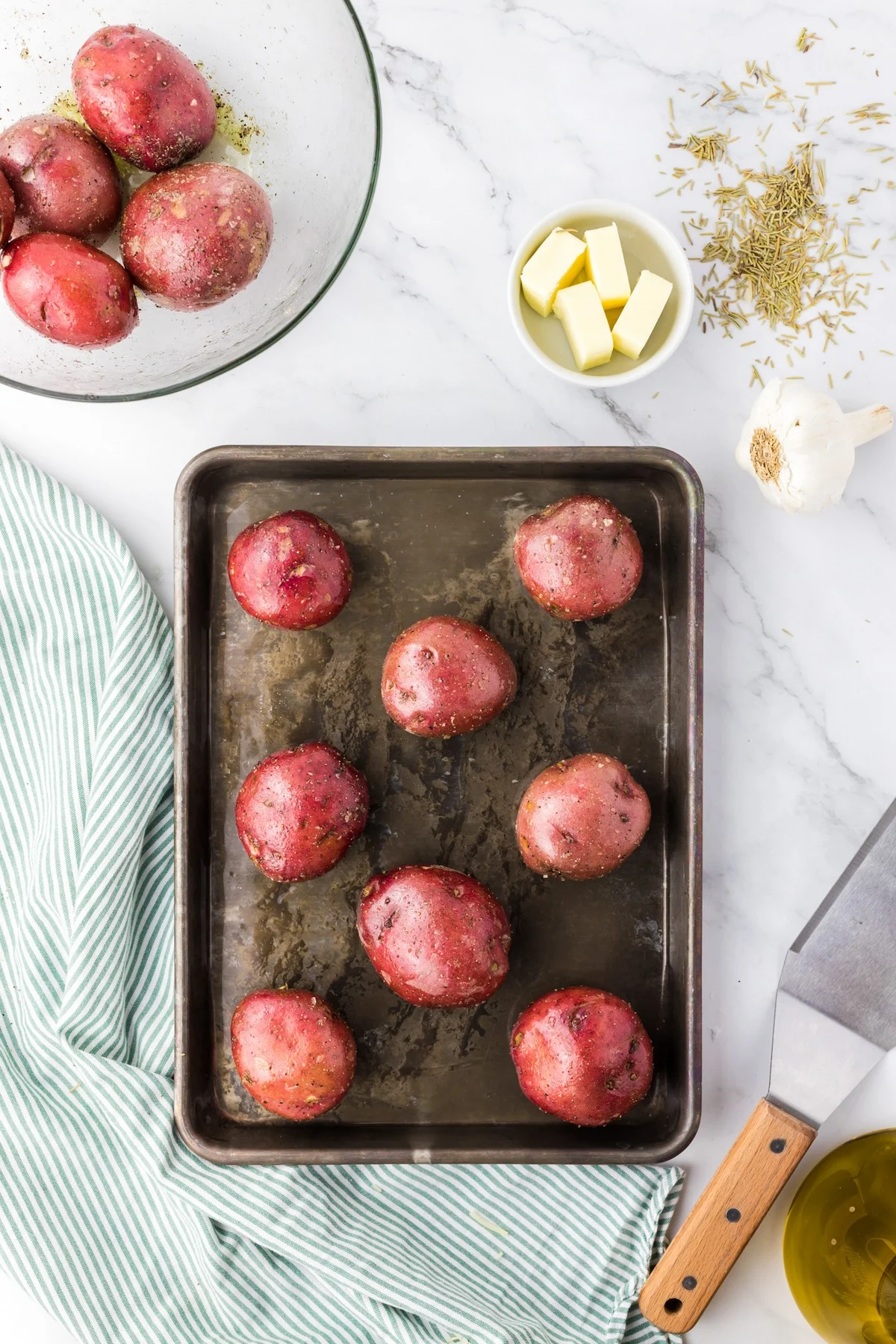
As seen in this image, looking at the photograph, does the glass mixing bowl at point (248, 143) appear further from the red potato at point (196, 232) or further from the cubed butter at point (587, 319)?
the cubed butter at point (587, 319)

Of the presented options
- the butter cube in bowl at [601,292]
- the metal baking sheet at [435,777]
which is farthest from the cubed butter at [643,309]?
the metal baking sheet at [435,777]

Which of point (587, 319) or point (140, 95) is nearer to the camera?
point (140, 95)

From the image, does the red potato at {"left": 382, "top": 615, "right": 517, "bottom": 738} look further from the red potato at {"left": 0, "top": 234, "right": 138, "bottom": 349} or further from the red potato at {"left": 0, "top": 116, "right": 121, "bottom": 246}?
the red potato at {"left": 0, "top": 116, "right": 121, "bottom": 246}

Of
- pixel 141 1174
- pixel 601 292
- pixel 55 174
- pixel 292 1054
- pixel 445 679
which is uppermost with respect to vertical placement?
pixel 601 292

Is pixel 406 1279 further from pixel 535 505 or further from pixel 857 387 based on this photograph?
pixel 857 387

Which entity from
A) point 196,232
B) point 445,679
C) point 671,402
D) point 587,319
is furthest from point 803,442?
point 196,232

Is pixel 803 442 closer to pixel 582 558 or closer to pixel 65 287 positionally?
pixel 582 558
